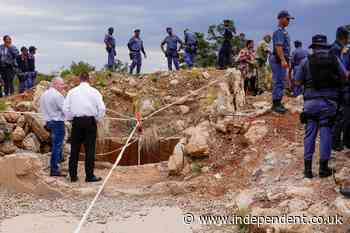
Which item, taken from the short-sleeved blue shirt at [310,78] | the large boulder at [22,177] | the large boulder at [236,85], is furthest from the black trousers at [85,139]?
the large boulder at [236,85]

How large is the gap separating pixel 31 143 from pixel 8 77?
3179mm

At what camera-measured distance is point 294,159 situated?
8219 mm

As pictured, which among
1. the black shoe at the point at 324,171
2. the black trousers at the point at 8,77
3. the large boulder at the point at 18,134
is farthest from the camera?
the black trousers at the point at 8,77

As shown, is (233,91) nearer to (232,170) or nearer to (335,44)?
(232,170)

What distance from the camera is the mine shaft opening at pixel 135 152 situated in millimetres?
12363

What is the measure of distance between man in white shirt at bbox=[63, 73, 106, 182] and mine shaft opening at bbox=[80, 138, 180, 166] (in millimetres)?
3047

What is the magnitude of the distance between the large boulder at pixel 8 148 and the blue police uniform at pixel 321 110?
20.7 feet

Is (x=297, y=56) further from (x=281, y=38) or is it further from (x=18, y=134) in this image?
(x=18, y=134)

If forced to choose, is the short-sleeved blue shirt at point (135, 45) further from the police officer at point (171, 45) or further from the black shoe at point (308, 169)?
the black shoe at point (308, 169)

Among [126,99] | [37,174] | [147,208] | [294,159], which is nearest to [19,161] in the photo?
[37,174]

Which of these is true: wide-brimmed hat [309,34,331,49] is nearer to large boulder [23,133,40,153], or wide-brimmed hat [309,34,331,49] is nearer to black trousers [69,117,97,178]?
black trousers [69,117,97,178]

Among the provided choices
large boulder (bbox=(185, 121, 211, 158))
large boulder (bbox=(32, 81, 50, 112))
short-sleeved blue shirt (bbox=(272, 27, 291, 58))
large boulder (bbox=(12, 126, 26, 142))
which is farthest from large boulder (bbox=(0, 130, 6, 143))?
short-sleeved blue shirt (bbox=(272, 27, 291, 58))

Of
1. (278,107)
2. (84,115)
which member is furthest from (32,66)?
(278,107)

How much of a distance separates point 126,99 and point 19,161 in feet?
21.9
